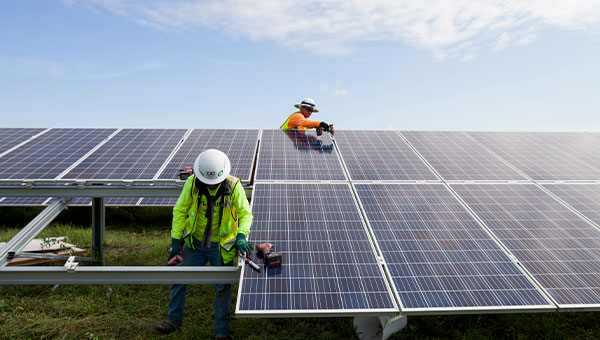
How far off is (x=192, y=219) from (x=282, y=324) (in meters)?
2.85

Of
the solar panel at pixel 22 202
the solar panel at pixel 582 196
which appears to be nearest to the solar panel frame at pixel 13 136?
the solar panel at pixel 22 202

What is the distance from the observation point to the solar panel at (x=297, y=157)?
7312 mm

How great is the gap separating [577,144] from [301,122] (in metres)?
7.42

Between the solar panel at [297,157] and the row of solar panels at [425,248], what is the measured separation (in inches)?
16.8

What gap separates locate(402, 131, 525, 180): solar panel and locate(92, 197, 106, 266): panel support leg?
817 centimetres

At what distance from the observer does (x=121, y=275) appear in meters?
5.20

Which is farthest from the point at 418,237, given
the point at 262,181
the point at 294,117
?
the point at 294,117

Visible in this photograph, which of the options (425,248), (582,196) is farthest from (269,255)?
(582,196)

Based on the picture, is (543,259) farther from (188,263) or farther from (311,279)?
(188,263)

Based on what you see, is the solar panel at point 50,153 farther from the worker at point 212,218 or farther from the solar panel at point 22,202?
the worker at point 212,218

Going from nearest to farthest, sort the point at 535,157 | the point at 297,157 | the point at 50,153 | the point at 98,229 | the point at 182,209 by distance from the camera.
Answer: the point at 182,209
the point at 297,157
the point at 50,153
the point at 535,157
the point at 98,229

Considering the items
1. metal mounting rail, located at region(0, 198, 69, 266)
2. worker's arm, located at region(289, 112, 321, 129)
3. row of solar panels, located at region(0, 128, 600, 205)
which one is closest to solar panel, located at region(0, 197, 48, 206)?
row of solar panels, located at region(0, 128, 600, 205)

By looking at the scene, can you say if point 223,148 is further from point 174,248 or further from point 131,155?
point 174,248

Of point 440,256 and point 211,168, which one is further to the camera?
point 211,168
